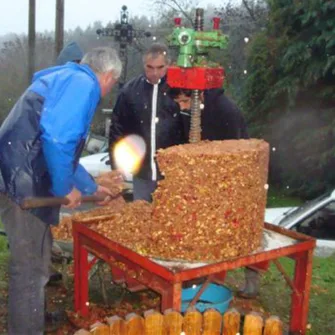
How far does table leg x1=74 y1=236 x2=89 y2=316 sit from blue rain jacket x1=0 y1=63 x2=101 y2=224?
30.0 inches

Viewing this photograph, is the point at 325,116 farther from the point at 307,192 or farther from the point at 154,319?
the point at 154,319

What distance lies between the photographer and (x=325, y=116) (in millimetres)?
12727

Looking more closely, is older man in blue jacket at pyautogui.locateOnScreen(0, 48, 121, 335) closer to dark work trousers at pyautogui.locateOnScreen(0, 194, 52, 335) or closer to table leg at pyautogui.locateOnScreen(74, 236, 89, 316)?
dark work trousers at pyautogui.locateOnScreen(0, 194, 52, 335)

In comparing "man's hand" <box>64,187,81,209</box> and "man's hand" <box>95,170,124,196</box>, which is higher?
"man's hand" <box>64,187,81,209</box>

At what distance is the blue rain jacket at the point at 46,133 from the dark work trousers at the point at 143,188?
5.87 feet

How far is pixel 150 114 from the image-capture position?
500 centimetres

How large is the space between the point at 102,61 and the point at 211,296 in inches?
77.4

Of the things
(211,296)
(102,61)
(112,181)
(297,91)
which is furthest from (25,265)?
(297,91)

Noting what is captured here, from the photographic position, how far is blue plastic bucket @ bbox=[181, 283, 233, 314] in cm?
415

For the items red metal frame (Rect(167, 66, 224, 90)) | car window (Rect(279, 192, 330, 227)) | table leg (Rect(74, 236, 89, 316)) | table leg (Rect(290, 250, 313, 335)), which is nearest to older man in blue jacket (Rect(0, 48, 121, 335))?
red metal frame (Rect(167, 66, 224, 90))

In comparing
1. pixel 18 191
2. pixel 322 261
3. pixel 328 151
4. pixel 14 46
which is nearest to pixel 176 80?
pixel 18 191

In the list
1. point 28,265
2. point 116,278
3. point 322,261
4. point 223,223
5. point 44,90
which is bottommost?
point 322,261

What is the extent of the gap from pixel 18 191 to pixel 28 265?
479 millimetres

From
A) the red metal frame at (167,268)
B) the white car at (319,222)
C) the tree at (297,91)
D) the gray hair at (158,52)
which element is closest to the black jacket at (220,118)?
the gray hair at (158,52)
